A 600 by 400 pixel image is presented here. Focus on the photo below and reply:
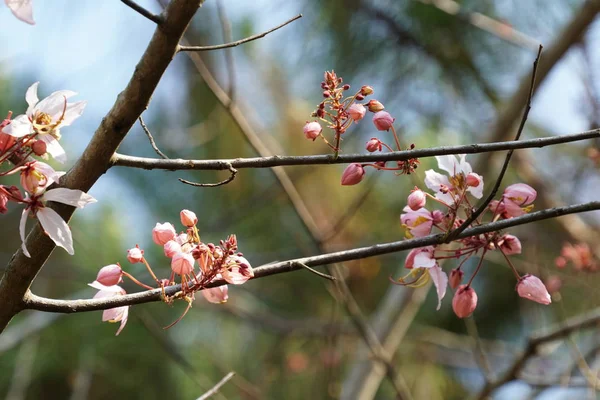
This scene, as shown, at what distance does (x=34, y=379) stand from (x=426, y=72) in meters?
2.35

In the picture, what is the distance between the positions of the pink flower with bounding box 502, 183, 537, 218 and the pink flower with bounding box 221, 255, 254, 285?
0.32m

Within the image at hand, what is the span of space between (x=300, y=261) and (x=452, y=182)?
230 millimetres

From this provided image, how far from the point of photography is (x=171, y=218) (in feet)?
10.2

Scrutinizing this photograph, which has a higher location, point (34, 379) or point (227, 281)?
point (227, 281)

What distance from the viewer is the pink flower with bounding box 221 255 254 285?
1.98 ft

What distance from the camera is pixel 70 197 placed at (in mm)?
564

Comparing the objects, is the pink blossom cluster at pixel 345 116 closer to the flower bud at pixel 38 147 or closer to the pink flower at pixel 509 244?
the pink flower at pixel 509 244

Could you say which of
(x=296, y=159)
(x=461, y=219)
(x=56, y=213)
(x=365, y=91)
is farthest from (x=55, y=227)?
(x=461, y=219)

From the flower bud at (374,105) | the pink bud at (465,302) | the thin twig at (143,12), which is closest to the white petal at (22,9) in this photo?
the thin twig at (143,12)

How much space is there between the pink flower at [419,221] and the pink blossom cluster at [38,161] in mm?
363

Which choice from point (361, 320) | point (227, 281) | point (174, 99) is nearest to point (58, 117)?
point (227, 281)

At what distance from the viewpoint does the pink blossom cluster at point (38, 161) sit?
0.56m

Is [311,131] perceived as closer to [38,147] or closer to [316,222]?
[38,147]

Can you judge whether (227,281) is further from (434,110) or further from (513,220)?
(434,110)
